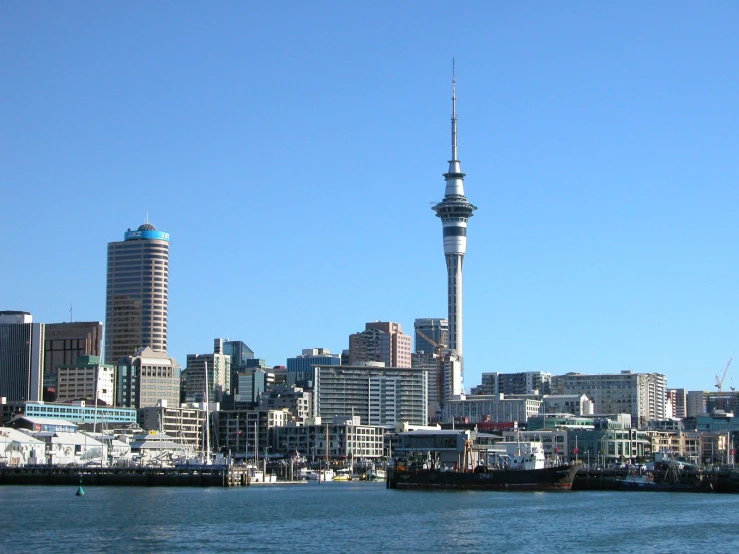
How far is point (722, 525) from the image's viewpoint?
11925cm

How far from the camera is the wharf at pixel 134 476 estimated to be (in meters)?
186

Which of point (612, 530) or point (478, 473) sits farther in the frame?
point (478, 473)

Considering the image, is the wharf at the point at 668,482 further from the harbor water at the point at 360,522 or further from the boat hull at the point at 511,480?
the harbor water at the point at 360,522

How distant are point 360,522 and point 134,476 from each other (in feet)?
251

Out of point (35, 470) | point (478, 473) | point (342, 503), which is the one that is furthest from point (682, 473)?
point (35, 470)

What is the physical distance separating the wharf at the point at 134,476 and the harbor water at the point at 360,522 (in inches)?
746

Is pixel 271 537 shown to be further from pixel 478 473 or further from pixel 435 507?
pixel 478 473

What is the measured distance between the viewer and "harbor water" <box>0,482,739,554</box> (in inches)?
3903

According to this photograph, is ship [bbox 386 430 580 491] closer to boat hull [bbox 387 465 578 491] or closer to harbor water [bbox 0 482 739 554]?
boat hull [bbox 387 465 578 491]

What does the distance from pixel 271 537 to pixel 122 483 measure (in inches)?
3474

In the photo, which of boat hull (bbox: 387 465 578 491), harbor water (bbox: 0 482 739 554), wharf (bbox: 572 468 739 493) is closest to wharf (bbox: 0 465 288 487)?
harbor water (bbox: 0 482 739 554)

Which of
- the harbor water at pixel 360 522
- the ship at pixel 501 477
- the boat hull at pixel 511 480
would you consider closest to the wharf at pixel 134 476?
the harbor water at pixel 360 522

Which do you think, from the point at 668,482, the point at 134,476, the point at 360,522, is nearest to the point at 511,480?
the point at 668,482

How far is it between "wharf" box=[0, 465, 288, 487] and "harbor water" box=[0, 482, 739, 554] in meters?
18.9
